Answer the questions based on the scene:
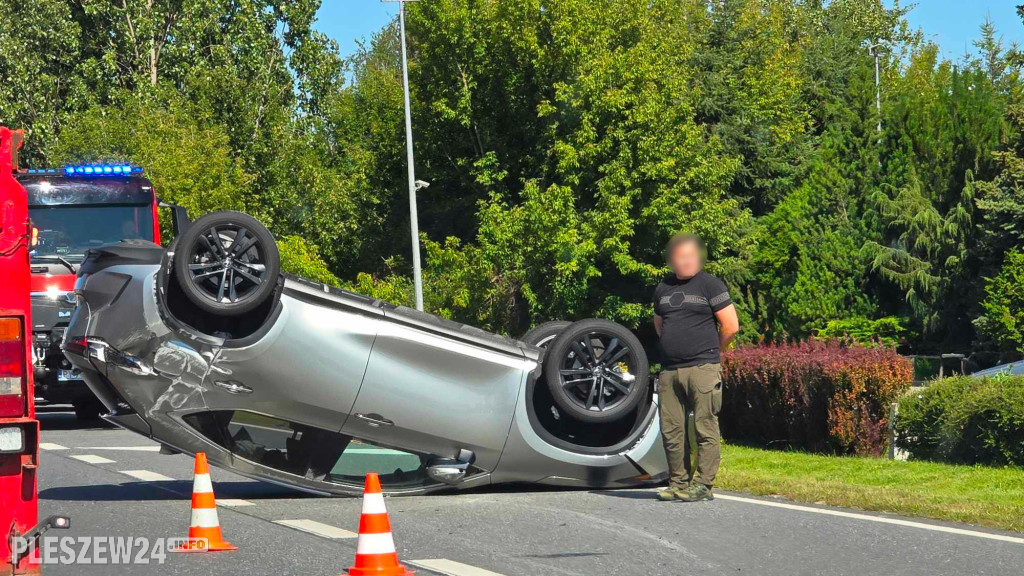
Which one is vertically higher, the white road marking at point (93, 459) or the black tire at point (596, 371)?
the black tire at point (596, 371)

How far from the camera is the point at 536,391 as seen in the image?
30.7ft

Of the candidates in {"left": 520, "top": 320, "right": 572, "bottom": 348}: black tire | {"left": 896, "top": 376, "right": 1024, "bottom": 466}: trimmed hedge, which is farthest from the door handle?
{"left": 896, "top": 376, "right": 1024, "bottom": 466}: trimmed hedge

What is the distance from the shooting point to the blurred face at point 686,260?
31.0 ft

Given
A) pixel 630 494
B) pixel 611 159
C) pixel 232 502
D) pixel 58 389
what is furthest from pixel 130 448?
pixel 611 159

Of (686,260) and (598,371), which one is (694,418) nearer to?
(598,371)

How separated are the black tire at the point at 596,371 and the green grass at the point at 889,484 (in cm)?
136

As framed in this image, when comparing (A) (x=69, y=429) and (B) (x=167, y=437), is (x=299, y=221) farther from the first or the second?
(B) (x=167, y=437)

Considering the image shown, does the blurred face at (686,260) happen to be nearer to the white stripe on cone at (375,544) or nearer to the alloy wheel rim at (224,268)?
the alloy wheel rim at (224,268)

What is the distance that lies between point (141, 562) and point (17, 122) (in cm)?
5203

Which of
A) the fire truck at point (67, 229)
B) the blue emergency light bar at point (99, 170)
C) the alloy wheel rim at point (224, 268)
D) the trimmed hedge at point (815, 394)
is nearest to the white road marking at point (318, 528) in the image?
the alloy wheel rim at point (224, 268)

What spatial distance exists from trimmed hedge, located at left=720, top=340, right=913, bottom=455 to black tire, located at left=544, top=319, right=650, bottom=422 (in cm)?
445

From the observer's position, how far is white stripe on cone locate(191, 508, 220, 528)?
23.5 ft

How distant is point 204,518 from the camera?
7.20m

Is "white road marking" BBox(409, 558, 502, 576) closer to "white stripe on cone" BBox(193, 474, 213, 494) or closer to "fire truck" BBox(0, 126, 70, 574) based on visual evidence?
"white stripe on cone" BBox(193, 474, 213, 494)
